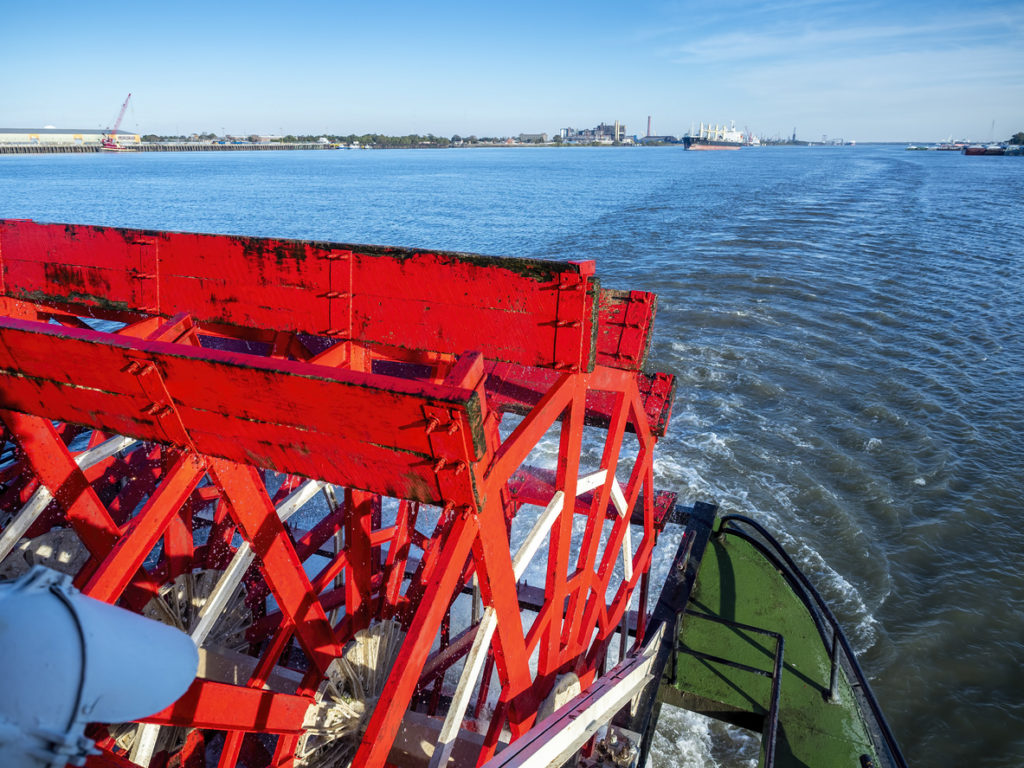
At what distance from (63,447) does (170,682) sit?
243 cm

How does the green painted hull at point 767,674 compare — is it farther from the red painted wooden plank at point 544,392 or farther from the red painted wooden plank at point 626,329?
the red painted wooden plank at point 626,329

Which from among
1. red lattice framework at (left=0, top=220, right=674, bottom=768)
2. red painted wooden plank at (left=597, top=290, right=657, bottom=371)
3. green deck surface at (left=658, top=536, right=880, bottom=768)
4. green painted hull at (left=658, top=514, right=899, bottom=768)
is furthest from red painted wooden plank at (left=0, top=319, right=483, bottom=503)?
green deck surface at (left=658, top=536, right=880, bottom=768)

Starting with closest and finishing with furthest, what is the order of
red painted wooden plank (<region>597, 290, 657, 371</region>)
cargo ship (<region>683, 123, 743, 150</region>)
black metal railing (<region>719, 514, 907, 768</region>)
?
1. black metal railing (<region>719, 514, 907, 768</region>)
2. red painted wooden plank (<region>597, 290, 657, 371</region>)
3. cargo ship (<region>683, 123, 743, 150</region>)

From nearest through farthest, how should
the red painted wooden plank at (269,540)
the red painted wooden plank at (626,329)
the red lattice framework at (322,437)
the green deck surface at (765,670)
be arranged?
1. the red lattice framework at (322,437)
2. the red painted wooden plank at (269,540)
3. the red painted wooden plank at (626,329)
4. the green deck surface at (765,670)

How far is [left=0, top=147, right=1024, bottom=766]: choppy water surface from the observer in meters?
5.41

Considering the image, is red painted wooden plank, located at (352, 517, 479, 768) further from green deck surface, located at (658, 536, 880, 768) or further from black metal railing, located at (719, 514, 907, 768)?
green deck surface, located at (658, 536, 880, 768)

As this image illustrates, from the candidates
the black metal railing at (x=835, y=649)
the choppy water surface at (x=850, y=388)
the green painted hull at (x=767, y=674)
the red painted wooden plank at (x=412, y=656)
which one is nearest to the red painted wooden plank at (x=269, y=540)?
the red painted wooden plank at (x=412, y=656)

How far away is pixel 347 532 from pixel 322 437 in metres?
1.86

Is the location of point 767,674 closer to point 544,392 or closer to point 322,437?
point 544,392

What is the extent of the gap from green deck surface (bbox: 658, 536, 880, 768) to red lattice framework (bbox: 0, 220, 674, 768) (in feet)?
1.75

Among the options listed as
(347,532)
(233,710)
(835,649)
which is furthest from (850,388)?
(233,710)

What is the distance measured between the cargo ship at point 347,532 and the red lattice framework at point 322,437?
0.01 m

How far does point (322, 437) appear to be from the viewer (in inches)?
87.7

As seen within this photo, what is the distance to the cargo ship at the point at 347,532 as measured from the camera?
2.05 metres
